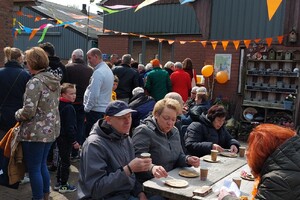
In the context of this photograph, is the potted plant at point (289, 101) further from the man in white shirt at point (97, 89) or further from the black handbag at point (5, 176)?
the black handbag at point (5, 176)

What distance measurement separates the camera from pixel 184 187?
2.69 meters

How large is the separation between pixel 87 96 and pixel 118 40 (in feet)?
31.3

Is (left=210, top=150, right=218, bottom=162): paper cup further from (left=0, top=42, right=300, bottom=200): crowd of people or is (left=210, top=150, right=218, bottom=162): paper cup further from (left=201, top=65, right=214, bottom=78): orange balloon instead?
(left=201, top=65, right=214, bottom=78): orange balloon

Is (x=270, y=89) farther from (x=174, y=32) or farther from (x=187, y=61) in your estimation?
(x=174, y=32)

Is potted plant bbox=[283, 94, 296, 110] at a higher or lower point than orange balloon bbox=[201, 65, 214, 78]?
lower

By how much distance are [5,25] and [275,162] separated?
299 inches

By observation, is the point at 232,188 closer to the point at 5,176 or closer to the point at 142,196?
the point at 142,196

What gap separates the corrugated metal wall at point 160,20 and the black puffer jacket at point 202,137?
8.69 metres

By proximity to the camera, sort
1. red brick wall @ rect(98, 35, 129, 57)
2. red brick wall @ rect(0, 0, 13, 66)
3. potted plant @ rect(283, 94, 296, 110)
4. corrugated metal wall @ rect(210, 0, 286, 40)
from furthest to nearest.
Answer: red brick wall @ rect(98, 35, 129, 57), corrugated metal wall @ rect(210, 0, 286, 40), potted plant @ rect(283, 94, 296, 110), red brick wall @ rect(0, 0, 13, 66)

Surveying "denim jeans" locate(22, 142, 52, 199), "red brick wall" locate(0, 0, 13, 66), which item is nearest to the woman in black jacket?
"denim jeans" locate(22, 142, 52, 199)

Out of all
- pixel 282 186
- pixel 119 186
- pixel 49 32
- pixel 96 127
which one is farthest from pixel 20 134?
pixel 49 32

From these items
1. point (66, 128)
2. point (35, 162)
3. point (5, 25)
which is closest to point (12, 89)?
point (66, 128)

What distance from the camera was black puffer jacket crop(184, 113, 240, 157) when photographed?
4.04m

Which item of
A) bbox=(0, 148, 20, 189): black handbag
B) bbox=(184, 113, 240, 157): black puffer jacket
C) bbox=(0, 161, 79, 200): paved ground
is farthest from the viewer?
bbox=(0, 161, 79, 200): paved ground
